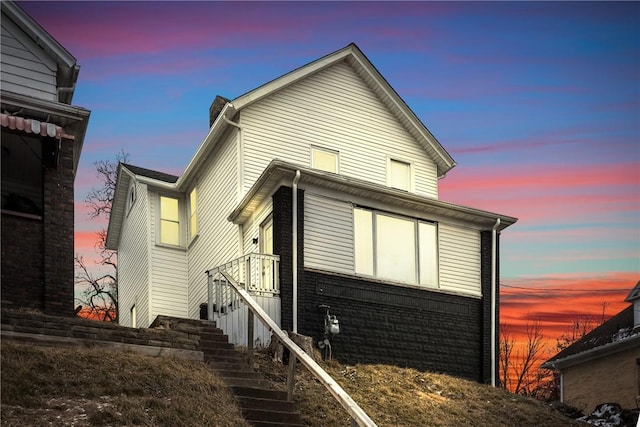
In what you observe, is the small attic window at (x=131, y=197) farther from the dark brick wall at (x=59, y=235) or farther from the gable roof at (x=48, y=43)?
the dark brick wall at (x=59, y=235)

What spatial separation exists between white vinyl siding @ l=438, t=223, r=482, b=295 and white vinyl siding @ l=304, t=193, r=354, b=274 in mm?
2827

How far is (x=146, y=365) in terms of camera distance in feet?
47.5

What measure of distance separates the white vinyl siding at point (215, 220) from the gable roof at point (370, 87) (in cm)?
36

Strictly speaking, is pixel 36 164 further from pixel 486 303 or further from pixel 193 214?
pixel 486 303

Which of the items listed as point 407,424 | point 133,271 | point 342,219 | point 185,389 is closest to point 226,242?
point 342,219

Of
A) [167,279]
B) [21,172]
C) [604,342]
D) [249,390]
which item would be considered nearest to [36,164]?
[21,172]

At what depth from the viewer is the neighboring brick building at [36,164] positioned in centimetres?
1814

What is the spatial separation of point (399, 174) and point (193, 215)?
5.90 m

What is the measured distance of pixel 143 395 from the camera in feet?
44.4

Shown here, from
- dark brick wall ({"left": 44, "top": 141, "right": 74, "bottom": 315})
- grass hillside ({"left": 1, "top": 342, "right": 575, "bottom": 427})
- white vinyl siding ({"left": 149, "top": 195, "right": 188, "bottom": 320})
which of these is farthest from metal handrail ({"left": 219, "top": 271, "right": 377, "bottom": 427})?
white vinyl siding ({"left": 149, "top": 195, "right": 188, "bottom": 320})

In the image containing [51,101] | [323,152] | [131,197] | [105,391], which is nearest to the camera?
[105,391]

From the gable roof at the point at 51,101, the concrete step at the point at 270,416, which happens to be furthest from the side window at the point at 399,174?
the concrete step at the point at 270,416

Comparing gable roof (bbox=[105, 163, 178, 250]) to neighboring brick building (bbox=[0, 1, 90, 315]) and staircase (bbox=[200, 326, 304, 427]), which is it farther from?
staircase (bbox=[200, 326, 304, 427])

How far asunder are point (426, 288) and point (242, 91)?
287 inches
